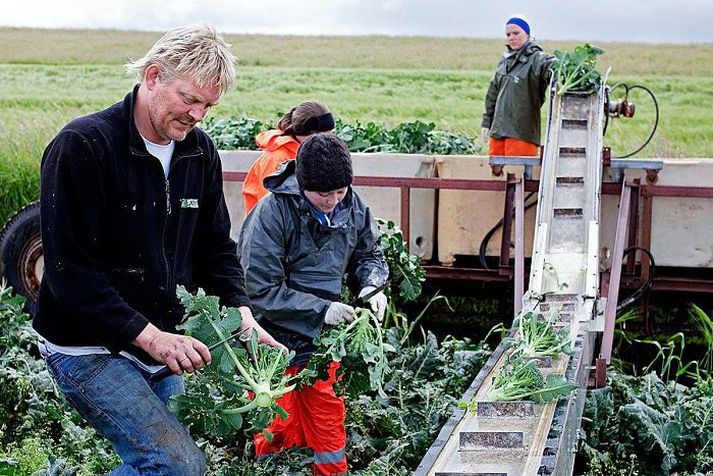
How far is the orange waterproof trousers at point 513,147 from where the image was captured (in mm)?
9891

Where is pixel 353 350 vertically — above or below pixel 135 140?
below

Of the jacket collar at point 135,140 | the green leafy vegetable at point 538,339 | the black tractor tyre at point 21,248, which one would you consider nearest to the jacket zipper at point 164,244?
the jacket collar at point 135,140

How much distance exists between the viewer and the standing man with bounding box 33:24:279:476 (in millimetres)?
→ 3623

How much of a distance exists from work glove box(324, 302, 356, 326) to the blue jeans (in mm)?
1420

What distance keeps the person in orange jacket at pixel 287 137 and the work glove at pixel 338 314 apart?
1.33 m

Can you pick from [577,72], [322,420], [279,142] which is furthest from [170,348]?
[577,72]

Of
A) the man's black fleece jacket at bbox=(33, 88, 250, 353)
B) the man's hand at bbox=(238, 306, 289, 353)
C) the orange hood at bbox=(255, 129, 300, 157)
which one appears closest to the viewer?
the man's black fleece jacket at bbox=(33, 88, 250, 353)

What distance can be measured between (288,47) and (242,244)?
3349 cm

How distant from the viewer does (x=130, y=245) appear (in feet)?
12.4

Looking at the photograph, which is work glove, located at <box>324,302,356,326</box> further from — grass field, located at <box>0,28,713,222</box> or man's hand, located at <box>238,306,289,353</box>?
grass field, located at <box>0,28,713,222</box>

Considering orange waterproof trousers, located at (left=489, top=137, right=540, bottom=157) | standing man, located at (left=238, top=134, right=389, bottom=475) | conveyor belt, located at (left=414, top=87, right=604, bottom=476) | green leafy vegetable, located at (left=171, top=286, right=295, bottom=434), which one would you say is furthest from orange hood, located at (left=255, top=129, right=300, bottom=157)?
orange waterproof trousers, located at (left=489, top=137, right=540, bottom=157)

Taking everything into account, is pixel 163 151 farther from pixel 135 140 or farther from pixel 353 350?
pixel 353 350

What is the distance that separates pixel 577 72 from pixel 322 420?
4406mm

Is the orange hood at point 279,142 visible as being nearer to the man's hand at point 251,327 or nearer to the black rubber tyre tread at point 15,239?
the man's hand at point 251,327
